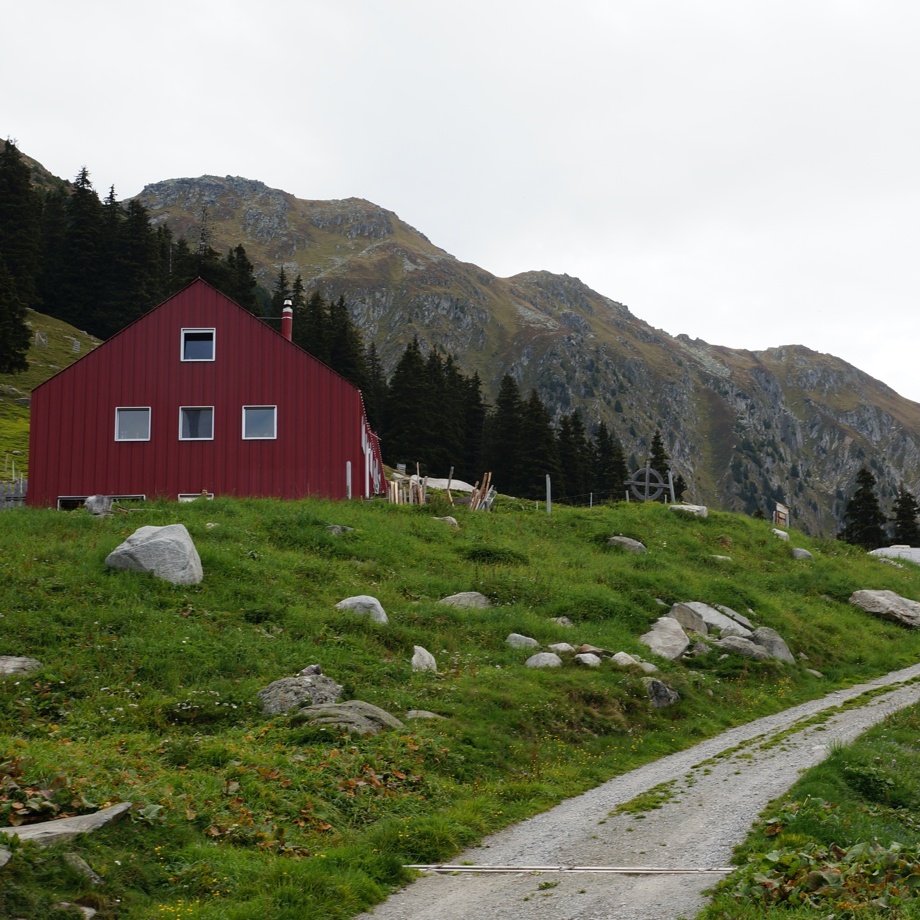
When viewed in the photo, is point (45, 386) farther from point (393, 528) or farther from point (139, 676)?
point (139, 676)

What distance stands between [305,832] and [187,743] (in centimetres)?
297

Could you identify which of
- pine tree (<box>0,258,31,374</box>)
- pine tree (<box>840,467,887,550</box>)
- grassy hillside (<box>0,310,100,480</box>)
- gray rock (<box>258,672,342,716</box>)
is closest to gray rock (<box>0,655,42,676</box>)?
gray rock (<box>258,672,342,716</box>)

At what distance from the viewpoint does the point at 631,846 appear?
1135 centimetres

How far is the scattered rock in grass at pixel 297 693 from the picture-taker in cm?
1514

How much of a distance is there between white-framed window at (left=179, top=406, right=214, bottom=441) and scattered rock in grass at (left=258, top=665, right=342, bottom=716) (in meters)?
23.3

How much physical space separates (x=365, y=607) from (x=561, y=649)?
15.8 ft

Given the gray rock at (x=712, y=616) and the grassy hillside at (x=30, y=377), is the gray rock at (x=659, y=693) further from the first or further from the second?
the grassy hillside at (x=30, y=377)

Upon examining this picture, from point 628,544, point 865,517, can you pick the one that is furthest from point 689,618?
point 865,517

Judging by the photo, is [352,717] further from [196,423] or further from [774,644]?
[196,423]

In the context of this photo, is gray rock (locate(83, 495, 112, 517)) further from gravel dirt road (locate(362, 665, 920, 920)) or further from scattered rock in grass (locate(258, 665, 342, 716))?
gravel dirt road (locate(362, 665, 920, 920))

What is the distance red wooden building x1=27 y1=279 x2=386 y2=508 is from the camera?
37.2 metres

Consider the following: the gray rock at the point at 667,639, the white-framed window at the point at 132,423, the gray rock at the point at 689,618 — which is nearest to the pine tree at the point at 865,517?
the gray rock at the point at 689,618

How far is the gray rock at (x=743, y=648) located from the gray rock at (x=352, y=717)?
12420 mm

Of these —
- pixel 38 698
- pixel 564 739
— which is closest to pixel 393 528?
pixel 564 739
